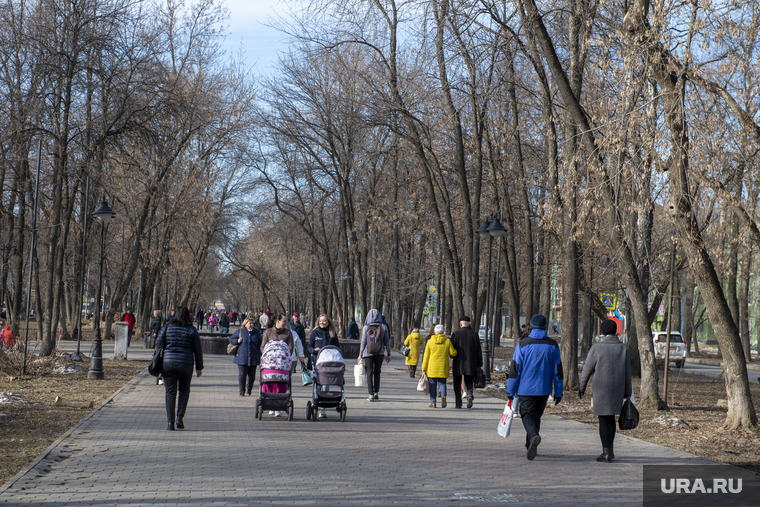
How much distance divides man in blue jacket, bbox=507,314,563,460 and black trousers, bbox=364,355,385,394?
643 centimetres

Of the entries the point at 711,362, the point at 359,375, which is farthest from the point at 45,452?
the point at 711,362

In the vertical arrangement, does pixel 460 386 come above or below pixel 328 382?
below

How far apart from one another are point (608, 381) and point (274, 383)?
5.38 metres

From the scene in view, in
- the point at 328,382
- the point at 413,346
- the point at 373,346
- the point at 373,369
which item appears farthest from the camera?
the point at 413,346

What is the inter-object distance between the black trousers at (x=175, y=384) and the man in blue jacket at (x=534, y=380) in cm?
451

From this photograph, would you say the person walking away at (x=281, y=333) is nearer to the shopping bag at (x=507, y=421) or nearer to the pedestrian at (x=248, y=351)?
the pedestrian at (x=248, y=351)

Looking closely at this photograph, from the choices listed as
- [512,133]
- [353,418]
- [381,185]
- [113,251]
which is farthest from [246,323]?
[113,251]

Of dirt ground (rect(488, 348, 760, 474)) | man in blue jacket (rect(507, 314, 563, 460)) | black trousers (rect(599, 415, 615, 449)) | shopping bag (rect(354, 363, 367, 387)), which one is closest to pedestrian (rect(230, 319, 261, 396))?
shopping bag (rect(354, 363, 367, 387))

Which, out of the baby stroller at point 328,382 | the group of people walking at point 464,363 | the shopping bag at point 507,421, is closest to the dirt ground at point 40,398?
the group of people walking at point 464,363

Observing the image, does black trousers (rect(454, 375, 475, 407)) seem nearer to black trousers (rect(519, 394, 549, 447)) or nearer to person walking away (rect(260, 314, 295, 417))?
person walking away (rect(260, 314, 295, 417))

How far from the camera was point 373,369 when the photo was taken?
612 inches

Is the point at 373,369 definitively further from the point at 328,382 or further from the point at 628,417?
the point at 628,417

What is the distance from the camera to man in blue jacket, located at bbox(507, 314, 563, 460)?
9000 mm

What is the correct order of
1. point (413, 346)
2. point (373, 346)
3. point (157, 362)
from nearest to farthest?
point (157, 362) → point (373, 346) → point (413, 346)
